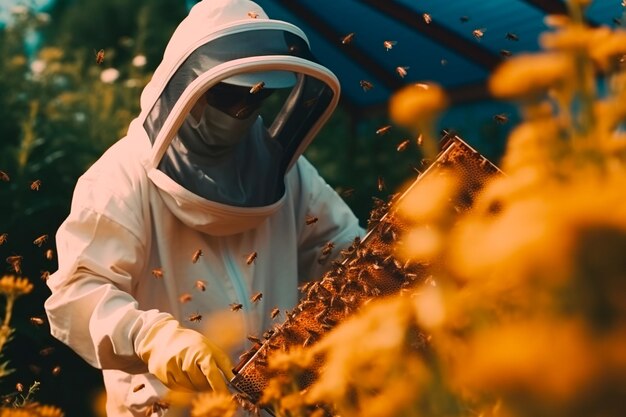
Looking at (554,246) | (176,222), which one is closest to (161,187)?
(176,222)

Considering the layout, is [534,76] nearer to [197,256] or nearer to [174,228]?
[197,256]

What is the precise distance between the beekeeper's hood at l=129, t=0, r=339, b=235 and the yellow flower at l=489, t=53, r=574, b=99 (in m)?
2.06

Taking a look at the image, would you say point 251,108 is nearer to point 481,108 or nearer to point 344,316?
point 344,316

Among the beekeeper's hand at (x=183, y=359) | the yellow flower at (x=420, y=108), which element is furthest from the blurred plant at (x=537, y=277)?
the beekeeper's hand at (x=183, y=359)

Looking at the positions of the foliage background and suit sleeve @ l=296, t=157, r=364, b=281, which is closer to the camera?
suit sleeve @ l=296, t=157, r=364, b=281

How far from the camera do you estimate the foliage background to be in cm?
493

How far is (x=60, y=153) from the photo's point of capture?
5719 mm

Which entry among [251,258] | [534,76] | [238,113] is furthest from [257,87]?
[534,76]

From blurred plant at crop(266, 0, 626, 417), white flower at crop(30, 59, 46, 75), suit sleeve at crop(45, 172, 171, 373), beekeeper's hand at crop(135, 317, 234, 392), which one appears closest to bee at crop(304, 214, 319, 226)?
suit sleeve at crop(45, 172, 171, 373)

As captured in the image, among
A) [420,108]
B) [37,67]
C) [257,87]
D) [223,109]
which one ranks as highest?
[420,108]

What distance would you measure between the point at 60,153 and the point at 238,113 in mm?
3069

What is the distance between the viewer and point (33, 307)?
488 centimetres

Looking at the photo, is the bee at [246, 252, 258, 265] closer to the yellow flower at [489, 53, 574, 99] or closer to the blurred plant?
the blurred plant

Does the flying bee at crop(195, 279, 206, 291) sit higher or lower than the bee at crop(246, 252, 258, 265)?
lower
